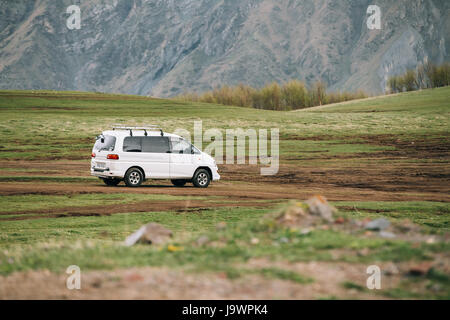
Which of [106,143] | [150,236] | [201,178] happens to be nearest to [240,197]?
[201,178]

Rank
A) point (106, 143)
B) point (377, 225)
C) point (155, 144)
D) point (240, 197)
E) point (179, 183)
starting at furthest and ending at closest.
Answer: point (179, 183) < point (155, 144) < point (106, 143) < point (240, 197) < point (377, 225)

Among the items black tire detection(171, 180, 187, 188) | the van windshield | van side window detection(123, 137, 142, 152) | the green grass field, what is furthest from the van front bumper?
black tire detection(171, 180, 187, 188)

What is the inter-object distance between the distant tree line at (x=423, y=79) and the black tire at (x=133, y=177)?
106 meters

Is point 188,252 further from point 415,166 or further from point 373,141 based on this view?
point 373,141

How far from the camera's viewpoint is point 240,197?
838 inches

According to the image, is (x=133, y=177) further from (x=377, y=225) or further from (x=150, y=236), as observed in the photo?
(x=377, y=225)

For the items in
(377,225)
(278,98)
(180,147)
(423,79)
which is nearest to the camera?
(377,225)

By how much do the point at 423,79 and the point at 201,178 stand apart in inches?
4801

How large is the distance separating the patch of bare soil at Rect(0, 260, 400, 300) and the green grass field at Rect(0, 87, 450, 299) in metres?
0.12

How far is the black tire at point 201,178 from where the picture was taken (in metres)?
23.3

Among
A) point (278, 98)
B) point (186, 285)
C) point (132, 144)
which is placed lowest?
point (186, 285)

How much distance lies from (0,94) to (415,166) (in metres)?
53.5

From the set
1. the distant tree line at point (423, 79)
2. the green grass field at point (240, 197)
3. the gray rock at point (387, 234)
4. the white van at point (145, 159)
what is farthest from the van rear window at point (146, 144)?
the distant tree line at point (423, 79)
